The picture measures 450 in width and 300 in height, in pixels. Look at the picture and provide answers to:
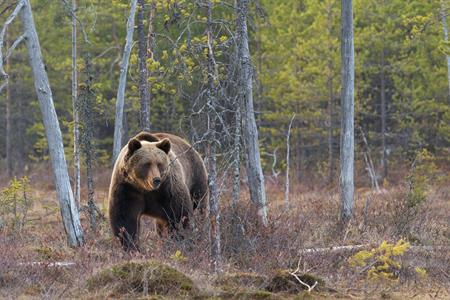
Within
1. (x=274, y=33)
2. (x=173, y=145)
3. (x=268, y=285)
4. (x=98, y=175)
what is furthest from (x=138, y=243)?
(x=274, y=33)

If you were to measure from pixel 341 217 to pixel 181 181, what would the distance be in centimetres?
432

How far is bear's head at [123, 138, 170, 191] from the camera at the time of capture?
9844 mm

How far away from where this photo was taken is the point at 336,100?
32.1m

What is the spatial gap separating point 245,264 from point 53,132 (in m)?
4.01

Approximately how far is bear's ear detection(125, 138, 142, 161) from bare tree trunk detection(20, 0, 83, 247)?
77.6 inches

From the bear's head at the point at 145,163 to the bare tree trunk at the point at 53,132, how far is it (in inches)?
76.0

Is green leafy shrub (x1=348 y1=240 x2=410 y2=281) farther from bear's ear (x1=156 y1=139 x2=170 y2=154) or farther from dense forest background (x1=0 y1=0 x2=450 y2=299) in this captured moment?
bear's ear (x1=156 y1=139 x2=170 y2=154)

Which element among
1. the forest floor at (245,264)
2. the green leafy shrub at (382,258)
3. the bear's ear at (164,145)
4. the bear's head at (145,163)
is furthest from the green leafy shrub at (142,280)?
the bear's ear at (164,145)

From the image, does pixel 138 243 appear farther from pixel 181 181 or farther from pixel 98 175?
pixel 98 175

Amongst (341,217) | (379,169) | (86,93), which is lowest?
(379,169)

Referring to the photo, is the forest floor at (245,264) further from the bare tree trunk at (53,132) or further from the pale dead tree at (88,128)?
the pale dead tree at (88,128)

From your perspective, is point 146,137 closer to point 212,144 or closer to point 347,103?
point 212,144

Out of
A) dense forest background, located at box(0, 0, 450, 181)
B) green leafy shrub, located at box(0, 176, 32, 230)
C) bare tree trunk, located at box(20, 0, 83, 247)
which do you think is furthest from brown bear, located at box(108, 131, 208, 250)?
dense forest background, located at box(0, 0, 450, 181)

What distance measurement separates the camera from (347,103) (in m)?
14.5
